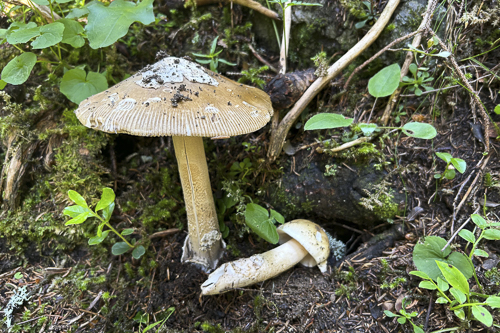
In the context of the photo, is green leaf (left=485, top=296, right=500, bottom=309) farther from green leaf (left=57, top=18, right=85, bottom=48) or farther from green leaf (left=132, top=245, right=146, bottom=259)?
green leaf (left=57, top=18, right=85, bottom=48)

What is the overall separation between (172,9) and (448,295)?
3.77 metres

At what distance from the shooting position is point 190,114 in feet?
5.96

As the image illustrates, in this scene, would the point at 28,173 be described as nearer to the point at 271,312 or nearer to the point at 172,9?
the point at 172,9

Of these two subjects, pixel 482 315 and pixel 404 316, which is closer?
pixel 482 315

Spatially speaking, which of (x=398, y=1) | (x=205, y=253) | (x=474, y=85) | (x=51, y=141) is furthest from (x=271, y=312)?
(x=398, y=1)

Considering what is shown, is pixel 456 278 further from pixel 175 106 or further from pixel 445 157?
pixel 175 106

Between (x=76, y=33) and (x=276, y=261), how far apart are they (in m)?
2.79

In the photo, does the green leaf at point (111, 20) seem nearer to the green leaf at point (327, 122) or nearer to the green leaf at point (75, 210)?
the green leaf at point (75, 210)

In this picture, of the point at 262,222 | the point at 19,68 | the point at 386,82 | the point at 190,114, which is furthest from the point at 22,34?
the point at 386,82

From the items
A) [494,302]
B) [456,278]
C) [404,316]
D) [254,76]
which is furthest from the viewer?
[254,76]

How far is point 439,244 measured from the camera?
6.36 feet

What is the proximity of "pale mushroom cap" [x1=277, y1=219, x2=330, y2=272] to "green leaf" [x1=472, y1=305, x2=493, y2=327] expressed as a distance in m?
1.03

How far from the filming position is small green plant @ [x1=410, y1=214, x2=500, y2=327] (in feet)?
5.22

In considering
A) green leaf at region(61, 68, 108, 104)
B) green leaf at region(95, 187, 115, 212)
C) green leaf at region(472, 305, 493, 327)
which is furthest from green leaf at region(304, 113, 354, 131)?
green leaf at region(61, 68, 108, 104)
